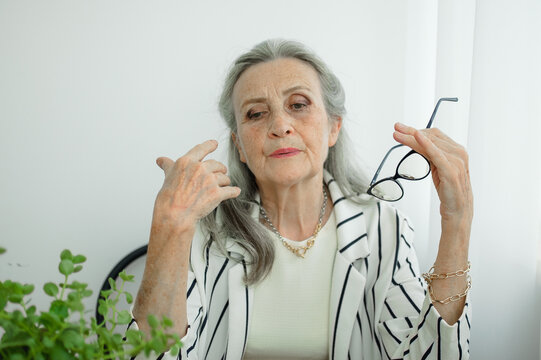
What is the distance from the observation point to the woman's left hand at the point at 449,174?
1.04m

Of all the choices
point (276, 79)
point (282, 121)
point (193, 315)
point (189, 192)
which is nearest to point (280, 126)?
point (282, 121)

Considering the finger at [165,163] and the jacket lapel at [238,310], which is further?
the jacket lapel at [238,310]

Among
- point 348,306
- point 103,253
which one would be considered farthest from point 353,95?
point 103,253

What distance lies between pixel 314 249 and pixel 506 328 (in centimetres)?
59

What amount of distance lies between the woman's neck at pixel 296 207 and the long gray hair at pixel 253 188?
2.6 inches

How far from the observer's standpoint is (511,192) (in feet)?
4.15

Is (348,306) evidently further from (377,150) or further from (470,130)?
(377,150)

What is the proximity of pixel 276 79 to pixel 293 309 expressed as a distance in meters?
0.66

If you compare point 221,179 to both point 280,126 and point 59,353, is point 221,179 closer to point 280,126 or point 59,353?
point 280,126

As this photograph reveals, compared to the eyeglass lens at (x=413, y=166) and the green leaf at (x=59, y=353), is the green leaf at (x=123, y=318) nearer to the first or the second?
the green leaf at (x=59, y=353)

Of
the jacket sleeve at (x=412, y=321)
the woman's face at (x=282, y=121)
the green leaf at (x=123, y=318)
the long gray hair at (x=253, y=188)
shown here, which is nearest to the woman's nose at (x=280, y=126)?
the woman's face at (x=282, y=121)

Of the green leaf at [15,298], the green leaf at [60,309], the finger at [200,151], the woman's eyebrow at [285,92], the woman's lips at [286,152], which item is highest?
the woman's eyebrow at [285,92]

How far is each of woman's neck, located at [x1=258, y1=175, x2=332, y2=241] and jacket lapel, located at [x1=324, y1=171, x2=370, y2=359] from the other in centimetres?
9

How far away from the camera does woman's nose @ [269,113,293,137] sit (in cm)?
123
